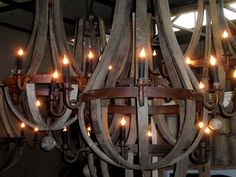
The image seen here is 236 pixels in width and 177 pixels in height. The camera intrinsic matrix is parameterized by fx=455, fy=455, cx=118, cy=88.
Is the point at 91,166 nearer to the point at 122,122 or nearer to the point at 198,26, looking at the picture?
the point at 122,122

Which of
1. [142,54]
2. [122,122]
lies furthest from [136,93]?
[122,122]

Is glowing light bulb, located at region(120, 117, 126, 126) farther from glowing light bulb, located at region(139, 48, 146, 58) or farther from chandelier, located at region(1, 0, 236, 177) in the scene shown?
glowing light bulb, located at region(139, 48, 146, 58)

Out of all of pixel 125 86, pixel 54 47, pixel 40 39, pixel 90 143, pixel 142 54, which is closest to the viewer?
pixel 142 54

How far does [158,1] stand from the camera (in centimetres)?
175

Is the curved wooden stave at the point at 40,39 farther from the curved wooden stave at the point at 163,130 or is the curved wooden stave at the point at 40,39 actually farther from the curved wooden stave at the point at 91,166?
the curved wooden stave at the point at 163,130

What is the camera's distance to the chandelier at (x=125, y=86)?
62.1 inches

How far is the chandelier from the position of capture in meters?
1.58

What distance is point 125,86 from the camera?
1.90m

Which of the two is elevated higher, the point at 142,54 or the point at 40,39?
the point at 40,39

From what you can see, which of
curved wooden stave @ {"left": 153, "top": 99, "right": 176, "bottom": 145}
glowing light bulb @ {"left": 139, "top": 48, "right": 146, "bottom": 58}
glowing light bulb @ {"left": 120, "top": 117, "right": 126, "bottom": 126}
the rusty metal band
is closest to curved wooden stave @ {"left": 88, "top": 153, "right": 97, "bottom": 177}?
glowing light bulb @ {"left": 120, "top": 117, "right": 126, "bottom": 126}

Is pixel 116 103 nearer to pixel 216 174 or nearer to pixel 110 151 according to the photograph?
pixel 110 151

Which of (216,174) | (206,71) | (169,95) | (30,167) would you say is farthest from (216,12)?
(30,167)

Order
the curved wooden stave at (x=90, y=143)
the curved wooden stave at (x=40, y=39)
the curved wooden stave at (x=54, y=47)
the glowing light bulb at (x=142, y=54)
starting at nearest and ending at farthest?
the glowing light bulb at (x=142, y=54), the curved wooden stave at (x=90, y=143), the curved wooden stave at (x=40, y=39), the curved wooden stave at (x=54, y=47)

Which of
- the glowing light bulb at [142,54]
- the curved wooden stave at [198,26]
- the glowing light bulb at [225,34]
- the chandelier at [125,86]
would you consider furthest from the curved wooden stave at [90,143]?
the glowing light bulb at [225,34]
